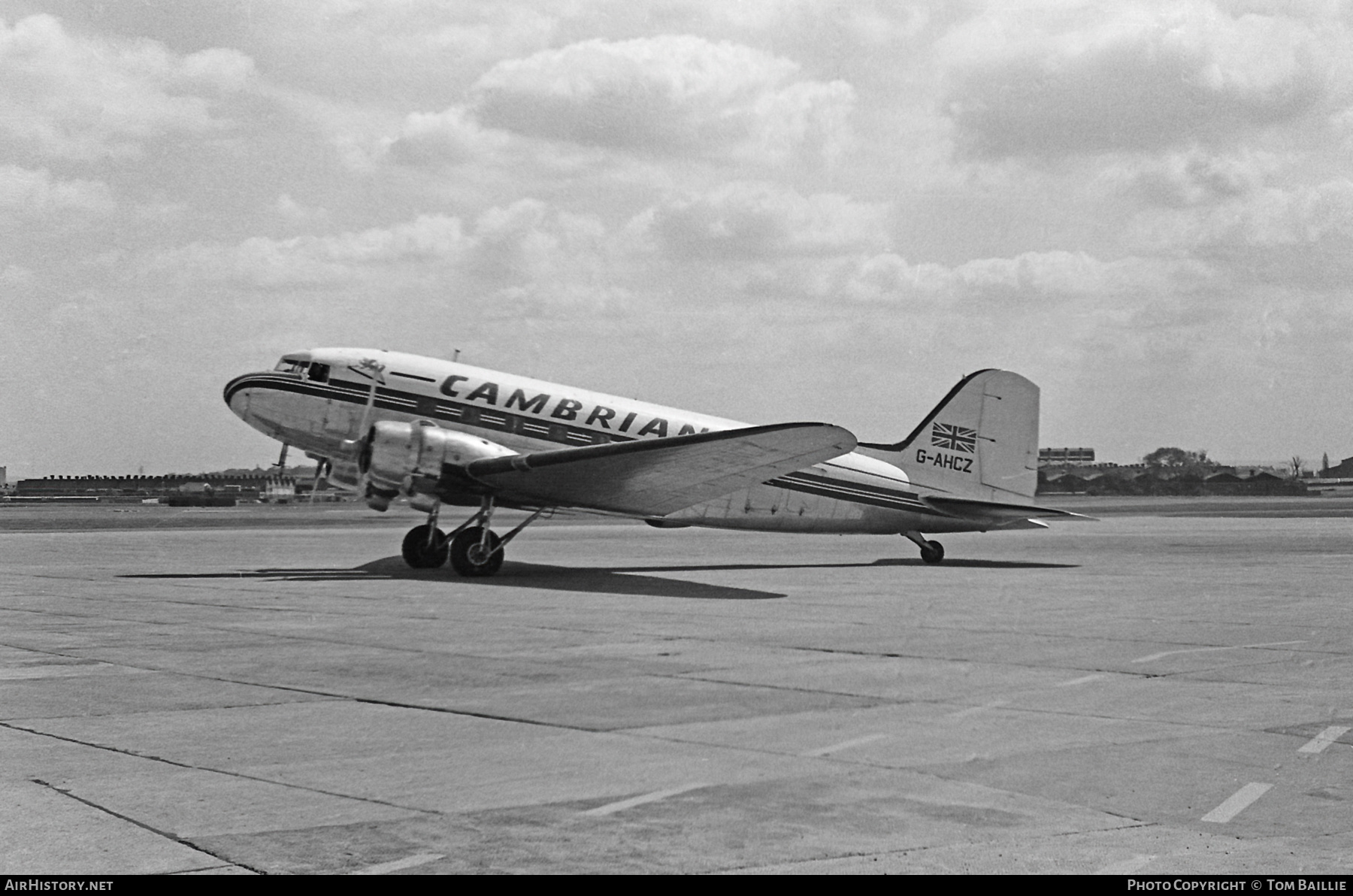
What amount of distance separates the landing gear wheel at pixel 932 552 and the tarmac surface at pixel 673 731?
1029cm

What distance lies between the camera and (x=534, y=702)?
35.0 feet

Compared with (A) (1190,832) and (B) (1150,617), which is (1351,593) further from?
(A) (1190,832)

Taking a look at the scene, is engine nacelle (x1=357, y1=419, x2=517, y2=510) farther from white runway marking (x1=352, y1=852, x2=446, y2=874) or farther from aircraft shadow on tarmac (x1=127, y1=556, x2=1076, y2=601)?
white runway marking (x1=352, y1=852, x2=446, y2=874)

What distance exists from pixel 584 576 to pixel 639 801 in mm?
19738

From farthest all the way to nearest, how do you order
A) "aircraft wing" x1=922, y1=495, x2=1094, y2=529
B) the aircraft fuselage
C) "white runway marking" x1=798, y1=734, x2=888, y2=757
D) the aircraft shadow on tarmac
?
"aircraft wing" x1=922, y1=495, x2=1094, y2=529 < the aircraft fuselage < the aircraft shadow on tarmac < "white runway marking" x1=798, y1=734, x2=888, y2=757

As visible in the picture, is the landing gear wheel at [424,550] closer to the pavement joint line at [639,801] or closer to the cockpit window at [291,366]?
the cockpit window at [291,366]

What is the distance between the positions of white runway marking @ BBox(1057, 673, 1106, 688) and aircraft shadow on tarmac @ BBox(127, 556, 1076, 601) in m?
9.33

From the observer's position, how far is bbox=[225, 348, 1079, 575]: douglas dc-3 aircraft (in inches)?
995

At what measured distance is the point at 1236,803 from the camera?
7125 millimetres

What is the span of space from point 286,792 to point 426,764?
3.54 feet

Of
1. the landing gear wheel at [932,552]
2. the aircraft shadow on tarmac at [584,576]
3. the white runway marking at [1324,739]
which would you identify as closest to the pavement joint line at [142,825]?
the white runway marking at [1324,739]

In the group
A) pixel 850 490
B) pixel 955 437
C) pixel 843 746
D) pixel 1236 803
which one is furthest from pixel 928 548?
pixel 1236 803

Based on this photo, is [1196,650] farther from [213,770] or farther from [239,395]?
[239,395]

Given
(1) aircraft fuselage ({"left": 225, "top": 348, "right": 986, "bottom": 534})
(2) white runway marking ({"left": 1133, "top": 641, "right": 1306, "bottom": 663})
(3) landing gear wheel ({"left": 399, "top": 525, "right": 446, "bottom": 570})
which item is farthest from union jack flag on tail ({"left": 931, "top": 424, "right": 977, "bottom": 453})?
(2) white runway marking ({"left": 1133, "top": 641, "right": 1306, "bottom": 663})
